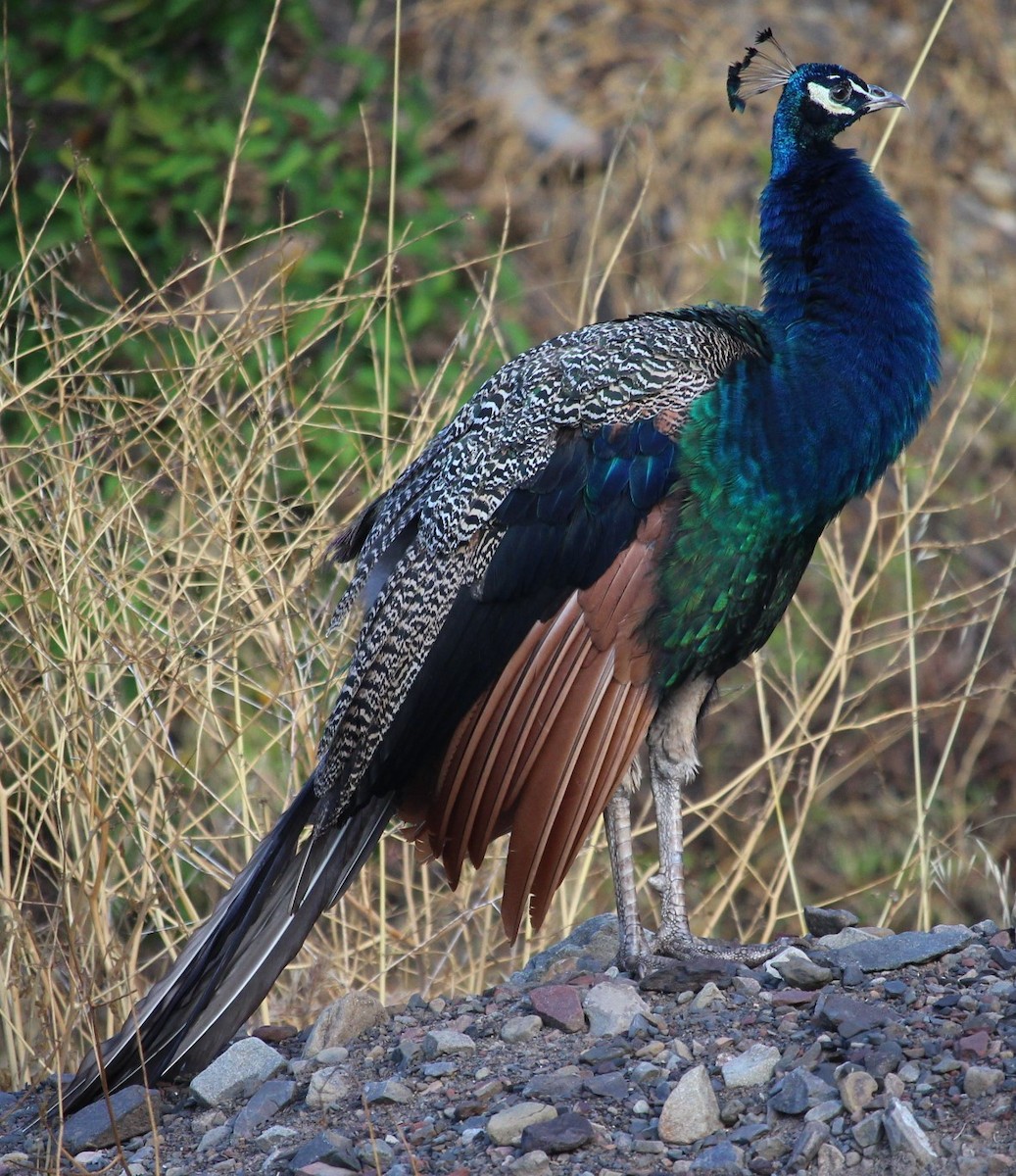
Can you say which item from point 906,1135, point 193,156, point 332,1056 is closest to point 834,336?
point 906,1135

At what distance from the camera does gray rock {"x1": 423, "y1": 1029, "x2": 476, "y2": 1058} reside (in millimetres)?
3043

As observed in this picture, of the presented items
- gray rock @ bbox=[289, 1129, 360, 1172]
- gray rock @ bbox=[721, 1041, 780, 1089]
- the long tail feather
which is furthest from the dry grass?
gray rock @ bbox=[721, 1041, 780, 1089]

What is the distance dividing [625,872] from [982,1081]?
1.04m

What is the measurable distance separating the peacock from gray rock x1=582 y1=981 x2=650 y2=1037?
18 cm

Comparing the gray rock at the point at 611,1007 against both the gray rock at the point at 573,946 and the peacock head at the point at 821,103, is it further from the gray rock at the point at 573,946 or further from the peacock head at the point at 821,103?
the peacock head at the point at 821,103

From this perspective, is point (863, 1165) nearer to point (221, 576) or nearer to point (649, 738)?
point (649, 738)

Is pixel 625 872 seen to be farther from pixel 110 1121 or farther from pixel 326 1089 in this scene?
pixel 110 1121

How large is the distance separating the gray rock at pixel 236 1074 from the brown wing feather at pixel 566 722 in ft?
1.77

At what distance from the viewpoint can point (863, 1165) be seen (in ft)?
8.04

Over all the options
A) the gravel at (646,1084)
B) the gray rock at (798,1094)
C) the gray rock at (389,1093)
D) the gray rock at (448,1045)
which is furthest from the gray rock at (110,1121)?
the gray rock at (798,1094)

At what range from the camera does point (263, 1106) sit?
9.85 feet

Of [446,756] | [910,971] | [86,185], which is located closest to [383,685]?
[446,756]

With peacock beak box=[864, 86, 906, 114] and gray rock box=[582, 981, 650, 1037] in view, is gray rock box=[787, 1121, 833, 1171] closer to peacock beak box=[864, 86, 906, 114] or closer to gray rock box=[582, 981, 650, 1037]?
gray rock box=[582, 981, 650, 1037]

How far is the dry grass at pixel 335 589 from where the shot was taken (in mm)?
3648
